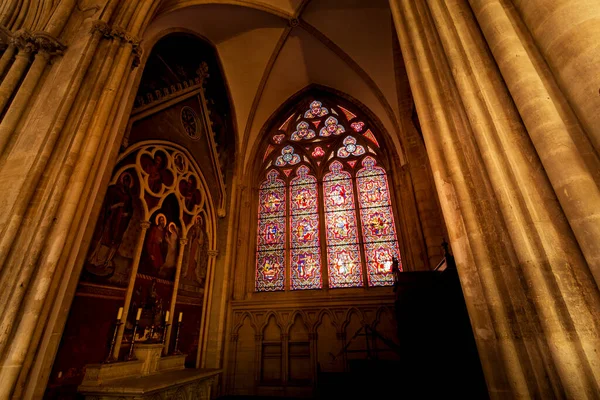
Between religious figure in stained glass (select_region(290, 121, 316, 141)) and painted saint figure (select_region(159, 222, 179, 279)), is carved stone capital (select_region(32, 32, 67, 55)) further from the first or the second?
religious figure in stained glass (select_region(290, 121, 316, 141))

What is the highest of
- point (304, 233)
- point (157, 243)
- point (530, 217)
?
point (304, 233)

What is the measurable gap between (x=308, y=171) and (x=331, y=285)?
365 cm

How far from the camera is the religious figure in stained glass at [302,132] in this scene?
9.55 meters

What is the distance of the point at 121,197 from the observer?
475 cm

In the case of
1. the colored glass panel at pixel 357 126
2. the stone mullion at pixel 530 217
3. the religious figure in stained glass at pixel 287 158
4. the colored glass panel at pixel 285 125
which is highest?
the colored glass panel at pixel 285 125

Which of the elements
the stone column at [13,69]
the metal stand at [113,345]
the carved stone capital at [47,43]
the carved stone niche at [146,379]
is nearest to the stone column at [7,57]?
the stone column at [13,69]

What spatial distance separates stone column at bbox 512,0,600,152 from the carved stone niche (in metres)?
4.65

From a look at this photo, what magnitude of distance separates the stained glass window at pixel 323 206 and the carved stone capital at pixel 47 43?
5.86 m

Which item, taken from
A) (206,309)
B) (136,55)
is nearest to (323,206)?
(206,309)

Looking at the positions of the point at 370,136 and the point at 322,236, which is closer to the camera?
the point at 322,236

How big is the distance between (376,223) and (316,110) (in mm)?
4609

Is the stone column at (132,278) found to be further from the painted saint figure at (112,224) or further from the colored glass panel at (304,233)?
the colored glass panel at (304,233)

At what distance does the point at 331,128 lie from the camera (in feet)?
31.2

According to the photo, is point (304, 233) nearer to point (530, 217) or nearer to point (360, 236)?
point (360, 236)
